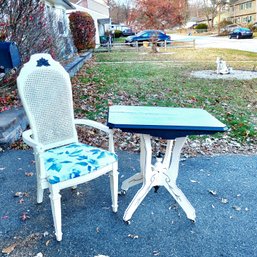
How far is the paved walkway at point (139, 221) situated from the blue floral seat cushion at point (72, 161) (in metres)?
0.50

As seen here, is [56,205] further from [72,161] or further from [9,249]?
[9,249]

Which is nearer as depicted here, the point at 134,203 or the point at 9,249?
the point at 9,249

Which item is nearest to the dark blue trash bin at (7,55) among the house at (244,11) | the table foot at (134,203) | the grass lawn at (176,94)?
the table foot at (134,203)

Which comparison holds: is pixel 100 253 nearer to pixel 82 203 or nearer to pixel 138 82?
pixel 82 203

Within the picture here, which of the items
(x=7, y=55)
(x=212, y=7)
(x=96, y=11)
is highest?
(x=212, y=7)

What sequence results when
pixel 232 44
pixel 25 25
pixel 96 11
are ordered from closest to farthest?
pixel 25 25, pixel 232 44, pixel 96 11

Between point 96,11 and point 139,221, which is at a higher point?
point 96,11

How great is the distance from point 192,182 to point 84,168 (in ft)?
4.45

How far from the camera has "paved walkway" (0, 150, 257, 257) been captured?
2072 mm

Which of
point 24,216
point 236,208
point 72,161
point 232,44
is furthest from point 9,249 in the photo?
point 232,44

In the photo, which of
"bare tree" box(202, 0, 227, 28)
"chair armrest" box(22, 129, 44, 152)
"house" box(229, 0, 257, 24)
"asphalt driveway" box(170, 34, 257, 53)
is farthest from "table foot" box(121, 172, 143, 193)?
"house" box(229, 0, 257, 24)

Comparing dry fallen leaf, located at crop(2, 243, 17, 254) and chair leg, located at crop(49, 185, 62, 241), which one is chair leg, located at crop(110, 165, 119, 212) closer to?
chair leg, located at crop(49, 185, 62, 241)

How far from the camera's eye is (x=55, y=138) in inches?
102

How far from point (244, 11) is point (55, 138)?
55.9 metres
